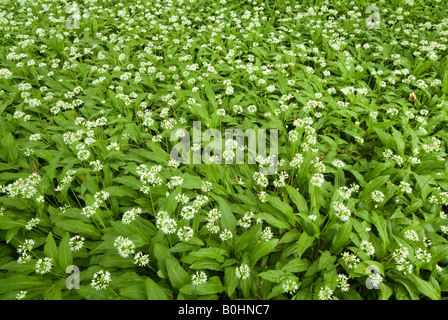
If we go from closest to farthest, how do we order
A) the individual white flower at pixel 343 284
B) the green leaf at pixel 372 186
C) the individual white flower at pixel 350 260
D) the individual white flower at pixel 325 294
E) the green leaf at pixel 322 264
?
the individual white flower at pixel 325 294
the individual white flower at pixel 343 284
the individual white flower at pixel 350 260
the green leaf at pixel 322 264
the green leaf at pixel 372 186

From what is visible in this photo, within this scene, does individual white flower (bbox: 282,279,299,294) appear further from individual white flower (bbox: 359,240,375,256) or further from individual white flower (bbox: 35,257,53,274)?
individual white flower (bbox: 35,257,53,274)

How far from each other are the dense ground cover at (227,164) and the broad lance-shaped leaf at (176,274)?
0.01m

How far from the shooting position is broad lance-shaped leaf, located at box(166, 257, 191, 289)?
111 inches

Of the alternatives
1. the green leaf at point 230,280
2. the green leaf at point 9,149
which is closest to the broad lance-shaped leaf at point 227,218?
the green leaf at point 230,280

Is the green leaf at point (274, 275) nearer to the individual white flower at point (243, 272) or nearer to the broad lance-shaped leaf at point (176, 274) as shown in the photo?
the individual white flower at point (243, 272)

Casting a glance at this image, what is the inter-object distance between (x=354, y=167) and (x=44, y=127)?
554 centimetres

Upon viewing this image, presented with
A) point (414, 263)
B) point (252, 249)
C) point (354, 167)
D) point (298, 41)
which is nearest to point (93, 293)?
point (252, 249)

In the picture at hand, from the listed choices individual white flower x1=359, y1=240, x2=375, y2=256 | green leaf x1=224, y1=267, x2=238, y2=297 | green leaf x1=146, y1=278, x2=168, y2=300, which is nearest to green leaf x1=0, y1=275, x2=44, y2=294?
green leaf x1=146, y1=278, x2=168, y2=300

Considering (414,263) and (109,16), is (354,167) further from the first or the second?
(109,16)

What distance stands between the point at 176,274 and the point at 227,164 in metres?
1.95

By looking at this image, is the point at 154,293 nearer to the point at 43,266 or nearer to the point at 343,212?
the point at 43,266

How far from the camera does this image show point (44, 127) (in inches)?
199

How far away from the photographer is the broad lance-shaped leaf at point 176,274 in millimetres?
2812

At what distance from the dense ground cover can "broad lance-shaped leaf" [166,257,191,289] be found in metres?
0.01
